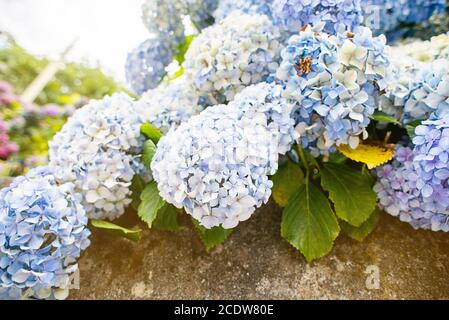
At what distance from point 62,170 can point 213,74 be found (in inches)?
18.8

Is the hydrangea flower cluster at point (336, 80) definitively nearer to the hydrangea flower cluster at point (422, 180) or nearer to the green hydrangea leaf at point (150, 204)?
the hydrangea flower cluster at point (422, 180)

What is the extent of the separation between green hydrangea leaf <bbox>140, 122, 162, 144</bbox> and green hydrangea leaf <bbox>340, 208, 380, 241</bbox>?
55cm

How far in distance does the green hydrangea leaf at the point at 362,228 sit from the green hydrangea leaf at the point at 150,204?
0.47m

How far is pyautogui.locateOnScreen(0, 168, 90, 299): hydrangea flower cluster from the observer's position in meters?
0.85

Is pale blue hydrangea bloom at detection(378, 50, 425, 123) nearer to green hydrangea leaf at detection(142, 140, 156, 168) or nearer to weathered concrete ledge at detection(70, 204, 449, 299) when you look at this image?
weathered concrete ledge at detection(70, 204, 449, 299)

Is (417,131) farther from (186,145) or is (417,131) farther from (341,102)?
(186,145)

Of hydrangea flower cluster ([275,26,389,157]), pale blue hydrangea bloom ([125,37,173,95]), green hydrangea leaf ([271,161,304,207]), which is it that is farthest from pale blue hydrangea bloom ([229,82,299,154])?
pale blue hydrangea bloom ([125,37,173,95])

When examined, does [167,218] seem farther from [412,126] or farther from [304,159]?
[412,126]

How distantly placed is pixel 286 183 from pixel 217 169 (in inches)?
13.9

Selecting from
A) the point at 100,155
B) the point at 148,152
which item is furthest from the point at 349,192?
the point at 100,155

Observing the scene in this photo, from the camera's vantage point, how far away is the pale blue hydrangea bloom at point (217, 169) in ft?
2.56

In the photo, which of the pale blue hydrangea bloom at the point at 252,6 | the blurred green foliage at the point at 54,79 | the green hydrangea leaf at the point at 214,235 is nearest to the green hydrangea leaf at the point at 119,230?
the green hydrangea leaf at the point at 214,235

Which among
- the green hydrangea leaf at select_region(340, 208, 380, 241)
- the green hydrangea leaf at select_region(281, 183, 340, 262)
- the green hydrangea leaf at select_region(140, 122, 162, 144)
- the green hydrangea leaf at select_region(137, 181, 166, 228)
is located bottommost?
the green hydrangea leaf at select_region(340, 208, 380, 241)

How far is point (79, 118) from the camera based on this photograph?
3.62 feet
